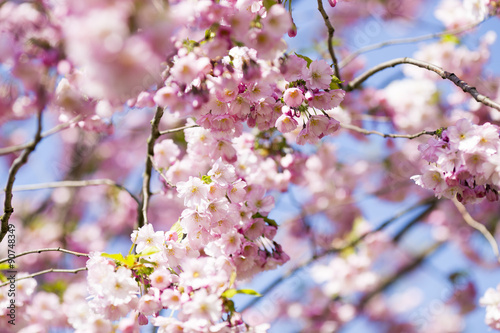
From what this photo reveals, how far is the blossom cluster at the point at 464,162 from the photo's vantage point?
1691mm

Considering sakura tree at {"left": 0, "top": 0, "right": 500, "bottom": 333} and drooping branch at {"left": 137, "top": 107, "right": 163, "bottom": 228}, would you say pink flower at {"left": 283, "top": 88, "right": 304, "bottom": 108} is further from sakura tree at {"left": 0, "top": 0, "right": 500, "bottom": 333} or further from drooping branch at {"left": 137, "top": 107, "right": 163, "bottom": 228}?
drooping branch at {"left": 137, "top": 107, "right": 163, "bottom": 228}

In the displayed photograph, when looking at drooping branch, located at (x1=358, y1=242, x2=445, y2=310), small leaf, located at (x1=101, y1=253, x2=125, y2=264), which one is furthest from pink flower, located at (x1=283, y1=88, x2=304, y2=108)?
drooping branch, located at (x1=358, y1=242, x2=445, y2=310)

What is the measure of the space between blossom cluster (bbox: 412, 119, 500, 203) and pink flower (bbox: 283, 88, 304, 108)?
54 centimetres

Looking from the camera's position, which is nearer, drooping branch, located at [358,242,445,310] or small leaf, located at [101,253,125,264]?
small leaf, located at [101,253,125,264]

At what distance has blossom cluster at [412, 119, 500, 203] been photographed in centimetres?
169

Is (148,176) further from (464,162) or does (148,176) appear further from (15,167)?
(464,162)

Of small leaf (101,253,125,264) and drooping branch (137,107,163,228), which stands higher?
drooping branch (137,107,163,228)

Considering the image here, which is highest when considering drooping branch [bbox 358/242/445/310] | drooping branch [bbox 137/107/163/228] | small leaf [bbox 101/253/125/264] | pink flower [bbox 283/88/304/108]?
drooping branch [bbox 358/242/445/310]

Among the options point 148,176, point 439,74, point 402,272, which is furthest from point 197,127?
point 402,272

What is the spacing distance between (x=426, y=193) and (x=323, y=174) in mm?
1525

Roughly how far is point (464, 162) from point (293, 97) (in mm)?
664

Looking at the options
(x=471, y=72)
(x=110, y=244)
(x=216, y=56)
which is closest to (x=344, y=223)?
(x=471, y=72)

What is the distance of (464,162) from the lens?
1.72 m

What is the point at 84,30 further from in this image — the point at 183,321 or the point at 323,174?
the point at 323,174
